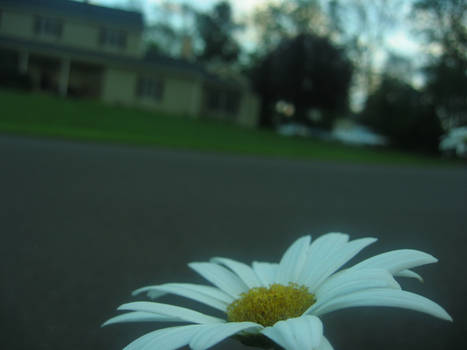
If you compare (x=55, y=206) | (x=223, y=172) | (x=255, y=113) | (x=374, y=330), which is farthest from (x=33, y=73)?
(x=255, y=113)

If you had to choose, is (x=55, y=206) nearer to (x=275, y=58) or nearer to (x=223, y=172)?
(x=223, y=172)

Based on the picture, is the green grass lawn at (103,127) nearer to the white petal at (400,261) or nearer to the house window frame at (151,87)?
the house window frame at (151,87)

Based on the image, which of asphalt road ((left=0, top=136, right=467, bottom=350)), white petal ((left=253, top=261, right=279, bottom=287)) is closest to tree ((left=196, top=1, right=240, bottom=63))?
asphalt road ((left=0, top=136, right=467, bottom=350))

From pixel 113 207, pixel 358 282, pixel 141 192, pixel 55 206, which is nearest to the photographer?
pixel 358 282

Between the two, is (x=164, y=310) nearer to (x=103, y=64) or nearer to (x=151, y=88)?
(x=103, y=64)

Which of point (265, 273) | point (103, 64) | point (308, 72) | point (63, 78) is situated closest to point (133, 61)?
point (103, 64)

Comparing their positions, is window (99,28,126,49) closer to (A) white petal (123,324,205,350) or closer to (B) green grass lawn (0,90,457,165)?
(B) green grass lawn (0,90,457,165)
